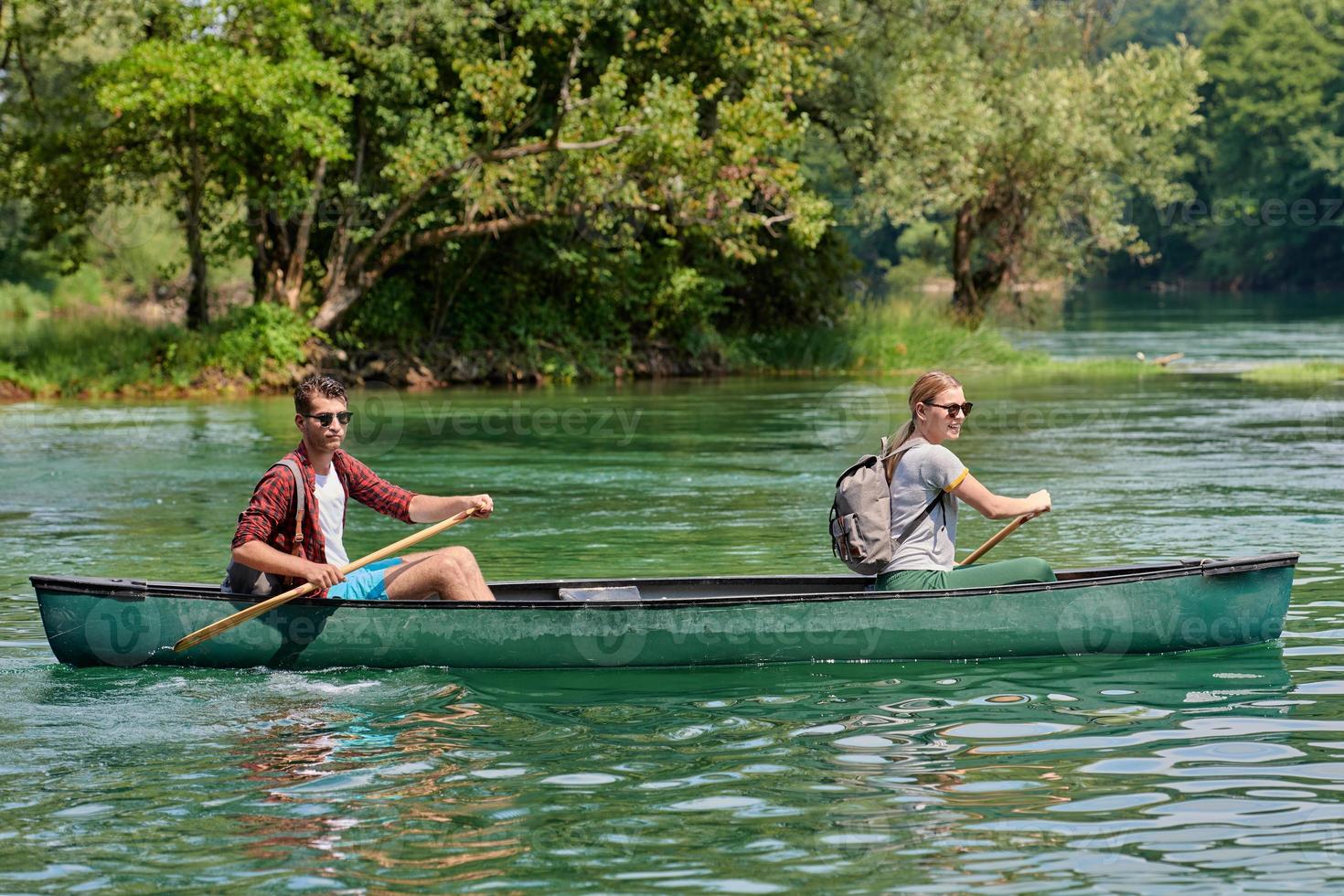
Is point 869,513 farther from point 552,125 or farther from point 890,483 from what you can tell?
point 552,125

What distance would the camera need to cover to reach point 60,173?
Result: 2669 centimetres

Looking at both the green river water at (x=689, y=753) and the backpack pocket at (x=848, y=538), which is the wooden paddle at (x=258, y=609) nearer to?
the green river water at (x=689, y=753)

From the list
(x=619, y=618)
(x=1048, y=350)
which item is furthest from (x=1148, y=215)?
→ (x=619, y=618)

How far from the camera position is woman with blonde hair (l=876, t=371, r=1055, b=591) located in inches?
317

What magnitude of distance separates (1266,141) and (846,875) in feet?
241

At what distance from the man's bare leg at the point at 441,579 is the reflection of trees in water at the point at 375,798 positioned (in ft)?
2.46

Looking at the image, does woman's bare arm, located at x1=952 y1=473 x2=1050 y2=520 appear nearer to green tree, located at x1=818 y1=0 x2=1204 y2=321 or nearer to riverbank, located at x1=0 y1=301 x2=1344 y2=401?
riverbank, located at x1=0 y1=301 x2=1344 y2=401

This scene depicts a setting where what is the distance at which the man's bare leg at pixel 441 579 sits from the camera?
8664 mm

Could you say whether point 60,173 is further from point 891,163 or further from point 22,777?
point 22,777

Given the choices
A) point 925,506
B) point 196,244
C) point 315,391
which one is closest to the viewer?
point 315,391

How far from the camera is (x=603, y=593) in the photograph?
9.21 meters

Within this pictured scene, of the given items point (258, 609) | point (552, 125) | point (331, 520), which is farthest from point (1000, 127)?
point (258, 609)

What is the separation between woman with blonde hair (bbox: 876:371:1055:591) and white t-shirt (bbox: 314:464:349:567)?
259 centimetres

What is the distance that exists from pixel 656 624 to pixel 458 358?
71.1 feet
